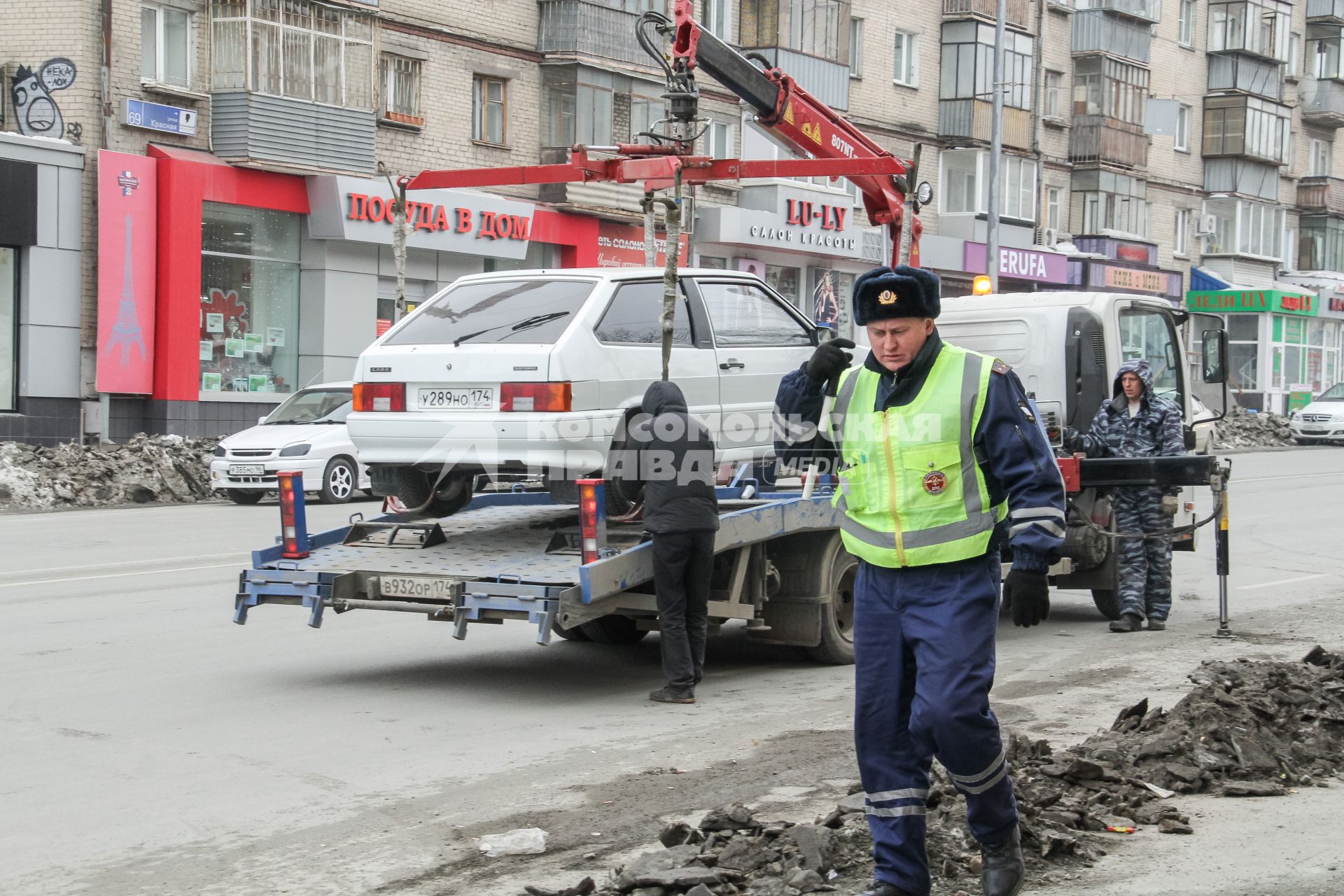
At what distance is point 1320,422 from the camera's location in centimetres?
4012

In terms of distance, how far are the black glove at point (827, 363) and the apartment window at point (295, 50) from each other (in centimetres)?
2169

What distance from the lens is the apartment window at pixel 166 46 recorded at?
24344 mm

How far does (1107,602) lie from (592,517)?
5.02 metres

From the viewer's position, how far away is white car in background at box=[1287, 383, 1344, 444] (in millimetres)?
39906

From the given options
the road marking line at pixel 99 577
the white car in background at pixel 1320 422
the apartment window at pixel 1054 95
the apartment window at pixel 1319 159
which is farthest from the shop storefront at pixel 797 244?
the apartment window at pixel 1319 159

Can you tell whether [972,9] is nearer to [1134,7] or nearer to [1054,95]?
[1054,95]

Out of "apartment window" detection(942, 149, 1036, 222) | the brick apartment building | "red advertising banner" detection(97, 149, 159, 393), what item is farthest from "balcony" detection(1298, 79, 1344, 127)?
"red advertising banner" detection(97, 149, 159, 393)

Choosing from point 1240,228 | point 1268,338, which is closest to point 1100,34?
point 1240,228

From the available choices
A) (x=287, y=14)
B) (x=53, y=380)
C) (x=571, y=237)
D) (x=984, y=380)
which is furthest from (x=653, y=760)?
(x=571, y=237)

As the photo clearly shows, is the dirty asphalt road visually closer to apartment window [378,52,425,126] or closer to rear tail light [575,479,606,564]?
rear tail light [575,479,606,564]

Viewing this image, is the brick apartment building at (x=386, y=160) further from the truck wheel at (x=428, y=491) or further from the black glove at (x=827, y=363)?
the black glove at (x=827, y=363)

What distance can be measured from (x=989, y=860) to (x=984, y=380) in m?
1.38

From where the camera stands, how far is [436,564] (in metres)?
8.30

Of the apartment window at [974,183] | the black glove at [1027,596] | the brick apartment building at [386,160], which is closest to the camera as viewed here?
the black glove at [1027,596]
